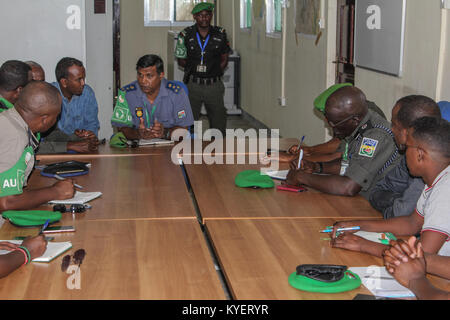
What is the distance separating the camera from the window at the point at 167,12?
34.1 feet

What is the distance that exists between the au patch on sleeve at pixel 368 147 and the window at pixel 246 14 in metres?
6.52

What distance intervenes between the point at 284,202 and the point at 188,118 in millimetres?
1829

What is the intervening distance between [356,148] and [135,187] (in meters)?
1.13

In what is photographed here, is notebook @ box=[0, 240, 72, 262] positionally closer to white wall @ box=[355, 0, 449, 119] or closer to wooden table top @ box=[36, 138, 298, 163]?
wooden table top @ box=[36, 138, 298, 163]

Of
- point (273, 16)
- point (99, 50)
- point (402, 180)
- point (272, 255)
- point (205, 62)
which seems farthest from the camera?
point (273, 16)

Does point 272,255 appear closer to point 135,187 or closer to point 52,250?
point 52,250

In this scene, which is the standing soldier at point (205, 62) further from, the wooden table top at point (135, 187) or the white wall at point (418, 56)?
the wooden table top at point (135, 187)

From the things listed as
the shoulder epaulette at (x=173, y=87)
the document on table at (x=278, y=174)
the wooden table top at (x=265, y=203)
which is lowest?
the wooden table top at (x=265, y=203)

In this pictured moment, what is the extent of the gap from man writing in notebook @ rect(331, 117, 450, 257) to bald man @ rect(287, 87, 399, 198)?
63cm

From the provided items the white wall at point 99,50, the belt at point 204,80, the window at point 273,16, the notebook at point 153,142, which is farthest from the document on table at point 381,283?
the window at point 273,16

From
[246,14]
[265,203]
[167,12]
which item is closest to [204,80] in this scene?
[246,14]

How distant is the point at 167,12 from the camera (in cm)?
1045

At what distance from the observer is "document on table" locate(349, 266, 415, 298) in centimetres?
171

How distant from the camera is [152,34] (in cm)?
1048
